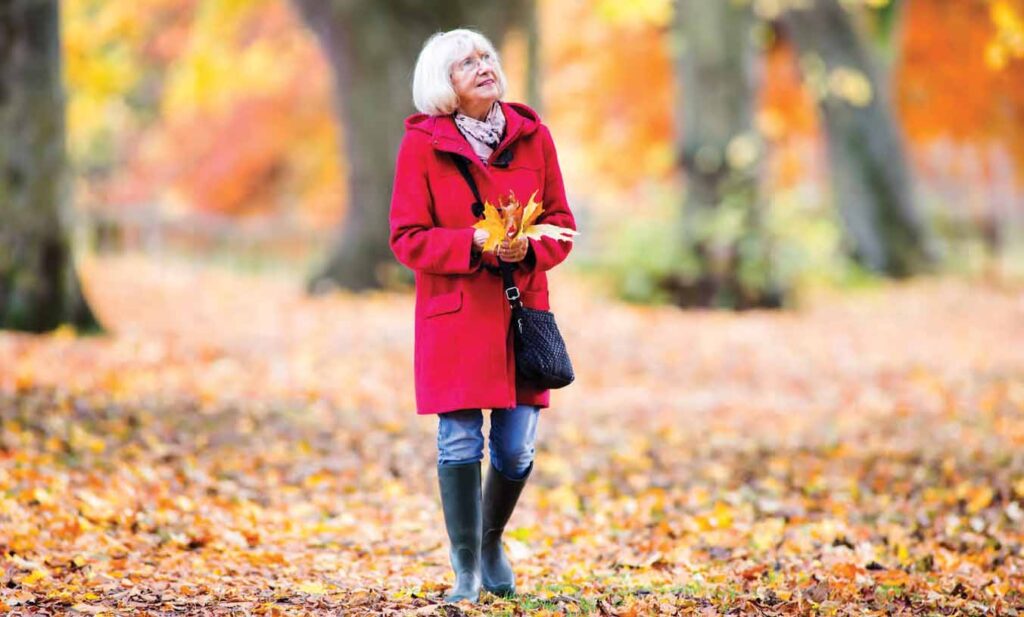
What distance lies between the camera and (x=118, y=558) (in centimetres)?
521

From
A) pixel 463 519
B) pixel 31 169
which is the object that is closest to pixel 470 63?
pixel 463 519

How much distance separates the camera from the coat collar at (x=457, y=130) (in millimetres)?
4324

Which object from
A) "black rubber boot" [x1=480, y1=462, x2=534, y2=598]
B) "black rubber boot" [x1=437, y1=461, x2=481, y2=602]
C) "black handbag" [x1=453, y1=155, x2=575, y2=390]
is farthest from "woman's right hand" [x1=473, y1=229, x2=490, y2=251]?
"black rubber boot" [x1=480, y1=462, x2=534, y2=598]

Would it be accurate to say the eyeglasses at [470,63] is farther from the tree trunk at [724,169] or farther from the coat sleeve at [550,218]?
the tree trunk at [724,169]

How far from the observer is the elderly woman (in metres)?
4.29

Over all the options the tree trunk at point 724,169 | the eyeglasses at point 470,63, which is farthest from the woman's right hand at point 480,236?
the tree trunk at point 724,169

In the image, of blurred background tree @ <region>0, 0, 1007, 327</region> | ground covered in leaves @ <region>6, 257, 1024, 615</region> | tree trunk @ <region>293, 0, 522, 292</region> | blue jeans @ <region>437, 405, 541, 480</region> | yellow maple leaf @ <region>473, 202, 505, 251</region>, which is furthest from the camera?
blurred background tree @ <region>0, 0, 1007, 327</region>

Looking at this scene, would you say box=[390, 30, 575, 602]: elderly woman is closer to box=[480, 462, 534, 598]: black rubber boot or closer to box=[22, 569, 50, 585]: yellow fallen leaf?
box=[480, 462, 534, 598]: black rubber boot

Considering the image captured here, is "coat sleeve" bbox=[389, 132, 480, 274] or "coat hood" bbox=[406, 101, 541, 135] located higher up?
"coat hood" bbox=[406, 101, 541, 135]

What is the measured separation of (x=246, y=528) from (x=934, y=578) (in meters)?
2.95

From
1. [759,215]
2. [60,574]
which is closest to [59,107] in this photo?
[60,574]

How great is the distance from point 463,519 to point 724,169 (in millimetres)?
12389

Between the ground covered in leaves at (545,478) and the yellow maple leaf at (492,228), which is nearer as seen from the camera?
the yellow maple leaf at (492,228)

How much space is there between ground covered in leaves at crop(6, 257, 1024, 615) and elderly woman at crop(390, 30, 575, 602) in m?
0.53
